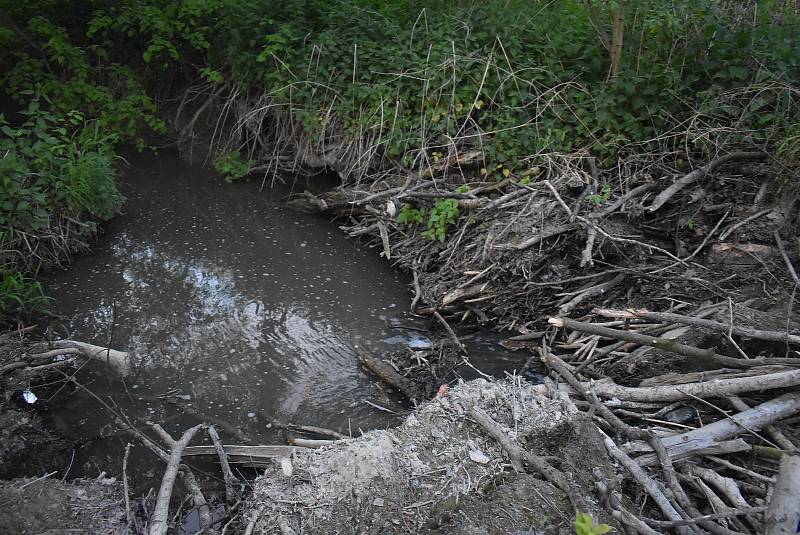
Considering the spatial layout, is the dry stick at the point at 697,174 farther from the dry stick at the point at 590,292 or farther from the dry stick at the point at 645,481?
the dry stick at the point at 645,481

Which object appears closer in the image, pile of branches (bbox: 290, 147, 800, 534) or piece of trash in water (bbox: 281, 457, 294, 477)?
piece of trash in water (bbox: 281, 457, 294, 477)

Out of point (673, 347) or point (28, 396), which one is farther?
point (28, 396)

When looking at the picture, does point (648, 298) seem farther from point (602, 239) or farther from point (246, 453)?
point (246, 453)

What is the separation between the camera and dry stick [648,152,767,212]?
4586 mm

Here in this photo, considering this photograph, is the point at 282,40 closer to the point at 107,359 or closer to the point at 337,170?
the point at 337,170

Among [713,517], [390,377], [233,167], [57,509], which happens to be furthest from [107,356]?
[713,517]

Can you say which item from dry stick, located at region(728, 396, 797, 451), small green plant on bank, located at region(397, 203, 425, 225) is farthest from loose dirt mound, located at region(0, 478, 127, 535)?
small green plant on bank, located at region(397, 203, 425, 225)

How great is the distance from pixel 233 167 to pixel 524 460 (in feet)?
17.7

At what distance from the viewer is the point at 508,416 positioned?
8.83 feet

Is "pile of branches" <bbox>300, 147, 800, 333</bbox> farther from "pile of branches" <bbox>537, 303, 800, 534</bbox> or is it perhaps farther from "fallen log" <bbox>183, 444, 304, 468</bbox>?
"fallen log" <bbox>183, 444, 304, 468</bbox>

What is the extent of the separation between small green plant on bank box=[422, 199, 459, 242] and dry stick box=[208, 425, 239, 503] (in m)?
2.61

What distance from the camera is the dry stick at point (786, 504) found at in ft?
6.41

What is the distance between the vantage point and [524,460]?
2480 millimetres

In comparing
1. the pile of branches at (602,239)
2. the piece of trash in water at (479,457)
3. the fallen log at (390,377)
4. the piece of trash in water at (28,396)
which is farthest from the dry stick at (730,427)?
the piece of trash in water at (28,396)
